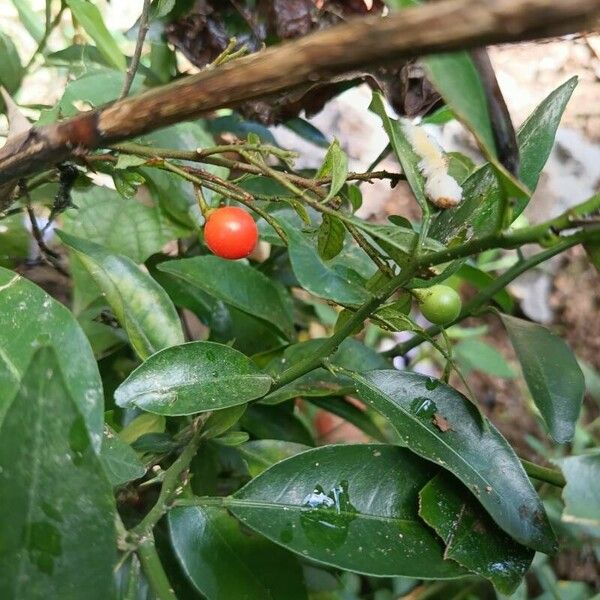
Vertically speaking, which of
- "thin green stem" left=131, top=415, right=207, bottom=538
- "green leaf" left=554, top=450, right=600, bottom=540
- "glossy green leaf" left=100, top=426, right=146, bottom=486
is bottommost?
"green leaf" left=554, top=450, right=600, bottom=540

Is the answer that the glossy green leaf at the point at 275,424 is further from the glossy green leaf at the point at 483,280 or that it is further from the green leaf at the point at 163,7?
the green leaf at the point at 163,7

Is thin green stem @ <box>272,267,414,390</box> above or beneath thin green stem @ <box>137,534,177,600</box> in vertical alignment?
above

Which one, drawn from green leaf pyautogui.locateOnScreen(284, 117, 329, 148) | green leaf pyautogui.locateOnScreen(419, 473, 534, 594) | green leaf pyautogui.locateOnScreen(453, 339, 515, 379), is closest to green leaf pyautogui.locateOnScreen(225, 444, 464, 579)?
green leaf pyautogui.locateOnScreen(419, 473, 534, 594)

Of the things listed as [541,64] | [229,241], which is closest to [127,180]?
[229,241]

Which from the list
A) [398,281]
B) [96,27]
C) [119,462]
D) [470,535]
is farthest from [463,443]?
[96,27]

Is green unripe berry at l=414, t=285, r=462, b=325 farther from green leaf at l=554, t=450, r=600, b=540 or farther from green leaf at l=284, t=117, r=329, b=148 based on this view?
green leaf at l=284, t=117, r=329, b=148

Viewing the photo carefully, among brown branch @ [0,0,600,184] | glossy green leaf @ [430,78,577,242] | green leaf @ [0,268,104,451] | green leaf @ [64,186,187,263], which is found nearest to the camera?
brown branch @ [0,0,600,184]

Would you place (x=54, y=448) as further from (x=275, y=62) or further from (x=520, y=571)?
(x=520, y=571)
